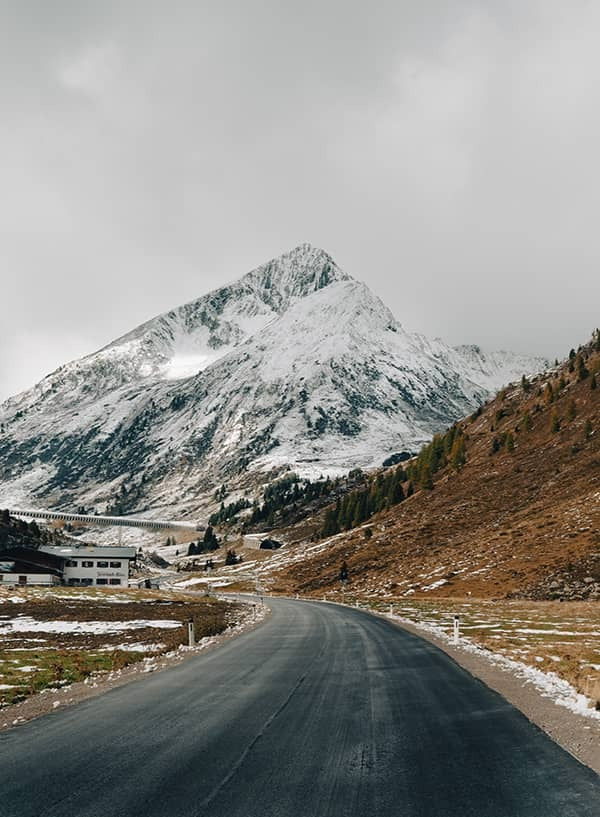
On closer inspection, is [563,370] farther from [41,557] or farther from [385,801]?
[385,801]

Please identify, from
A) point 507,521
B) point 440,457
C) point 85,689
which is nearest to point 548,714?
point 85,689

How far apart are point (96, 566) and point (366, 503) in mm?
79659

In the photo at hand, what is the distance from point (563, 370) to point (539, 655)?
15655 centimetres

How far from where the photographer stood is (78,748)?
946cm

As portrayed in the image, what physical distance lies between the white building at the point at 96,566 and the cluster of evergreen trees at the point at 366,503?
66.1 metres

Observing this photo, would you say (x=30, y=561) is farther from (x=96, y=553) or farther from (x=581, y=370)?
(x=581, y=370)

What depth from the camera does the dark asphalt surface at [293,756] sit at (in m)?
6.89

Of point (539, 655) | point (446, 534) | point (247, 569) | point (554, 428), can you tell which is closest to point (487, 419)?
point (554, 428)

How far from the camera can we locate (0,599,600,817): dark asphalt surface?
6.89 m

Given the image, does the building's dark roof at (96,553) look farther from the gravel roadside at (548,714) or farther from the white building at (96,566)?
the gravel roadside at (548,714)

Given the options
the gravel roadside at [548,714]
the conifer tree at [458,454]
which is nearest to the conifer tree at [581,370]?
the conifer tree at [458,454]

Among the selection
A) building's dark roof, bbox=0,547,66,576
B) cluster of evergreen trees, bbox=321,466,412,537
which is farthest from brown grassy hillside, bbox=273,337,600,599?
building's dark roof, bbox=0,547,66,576

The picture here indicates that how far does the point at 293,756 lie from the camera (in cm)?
887

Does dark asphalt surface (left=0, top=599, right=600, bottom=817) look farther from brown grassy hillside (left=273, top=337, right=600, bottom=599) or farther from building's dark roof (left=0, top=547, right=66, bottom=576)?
building's dark roof (left=0, top=547, right=66, bottom=576)
